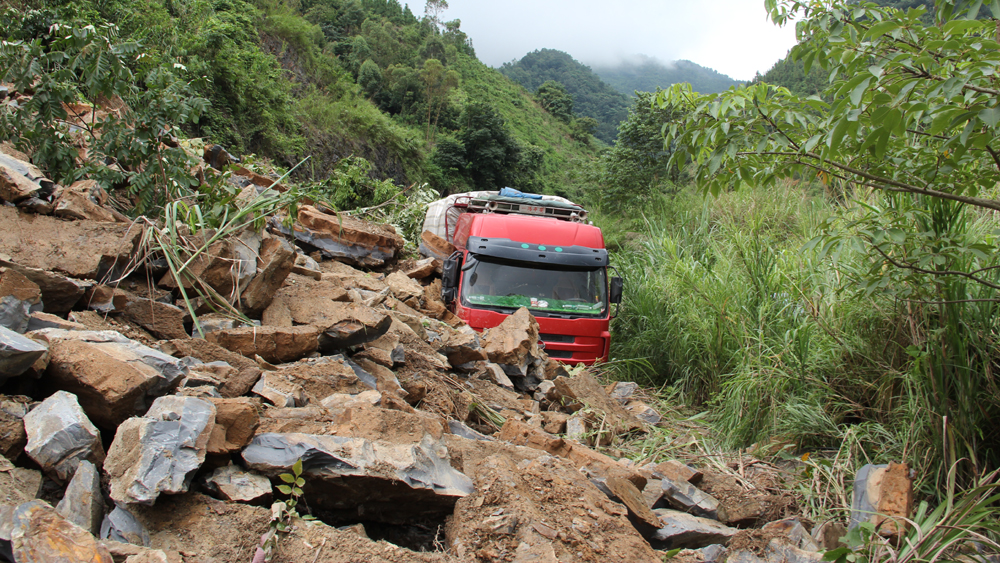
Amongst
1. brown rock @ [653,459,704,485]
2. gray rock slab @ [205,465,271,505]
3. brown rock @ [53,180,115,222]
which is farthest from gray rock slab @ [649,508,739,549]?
brown rock @ [53,180,115,222]

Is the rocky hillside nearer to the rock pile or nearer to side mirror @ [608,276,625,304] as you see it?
the rock pile

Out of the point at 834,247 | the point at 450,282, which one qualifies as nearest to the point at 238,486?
the point at 834,247

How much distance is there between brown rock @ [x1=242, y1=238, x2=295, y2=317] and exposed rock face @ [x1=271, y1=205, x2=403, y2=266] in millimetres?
3140

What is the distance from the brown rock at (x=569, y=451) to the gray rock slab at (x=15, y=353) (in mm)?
2483

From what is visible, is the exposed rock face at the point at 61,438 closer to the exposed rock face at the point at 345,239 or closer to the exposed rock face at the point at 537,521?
the exposed rock face at the point at 537,521

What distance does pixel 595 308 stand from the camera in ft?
26.3

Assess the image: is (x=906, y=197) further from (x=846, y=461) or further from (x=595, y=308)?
(x=595, y=308)

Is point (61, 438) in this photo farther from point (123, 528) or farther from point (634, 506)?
point (634, 506)

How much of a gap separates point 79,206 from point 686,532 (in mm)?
4378

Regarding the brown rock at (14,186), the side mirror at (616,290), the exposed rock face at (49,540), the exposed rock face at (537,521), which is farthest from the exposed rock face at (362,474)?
the side mirror at (616,290)

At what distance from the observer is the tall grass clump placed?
3410 mm

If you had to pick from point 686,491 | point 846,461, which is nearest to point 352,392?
point 686,491

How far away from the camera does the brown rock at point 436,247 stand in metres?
10.5

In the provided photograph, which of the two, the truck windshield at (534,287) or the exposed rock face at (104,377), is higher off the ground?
the exposed rock face at (104,377)
